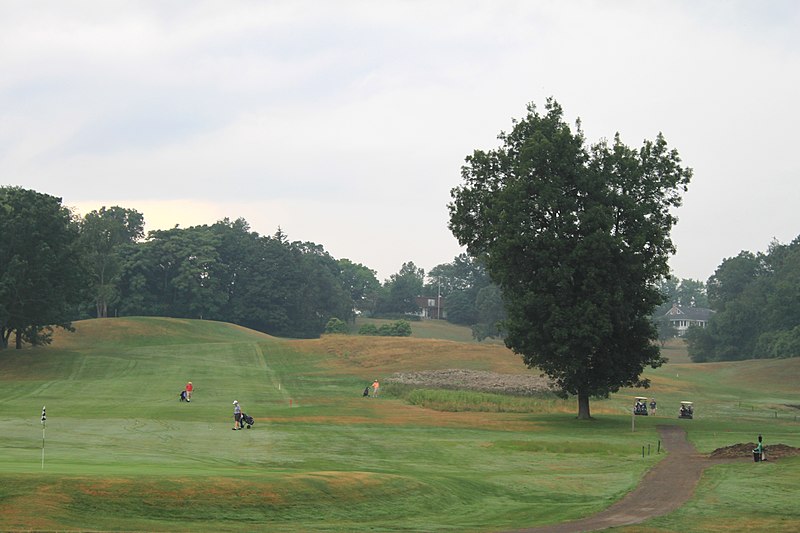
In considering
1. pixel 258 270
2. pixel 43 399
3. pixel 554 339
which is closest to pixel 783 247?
pixel 258 270

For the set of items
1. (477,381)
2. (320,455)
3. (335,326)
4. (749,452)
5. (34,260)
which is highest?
(34,260)

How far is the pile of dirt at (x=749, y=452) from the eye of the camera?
43250 mm

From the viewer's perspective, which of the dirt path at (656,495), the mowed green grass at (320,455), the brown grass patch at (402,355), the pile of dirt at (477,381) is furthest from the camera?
the brown grass patch at (402,355)

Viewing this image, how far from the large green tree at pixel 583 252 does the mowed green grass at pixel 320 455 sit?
5.10 meters

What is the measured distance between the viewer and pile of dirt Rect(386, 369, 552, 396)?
277 ft

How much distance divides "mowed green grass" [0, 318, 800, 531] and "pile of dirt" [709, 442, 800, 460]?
182cm

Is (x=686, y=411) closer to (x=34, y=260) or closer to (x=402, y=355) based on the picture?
(x=402, y=355)

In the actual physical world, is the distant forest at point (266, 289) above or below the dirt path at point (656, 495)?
above

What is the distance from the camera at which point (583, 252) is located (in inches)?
2362

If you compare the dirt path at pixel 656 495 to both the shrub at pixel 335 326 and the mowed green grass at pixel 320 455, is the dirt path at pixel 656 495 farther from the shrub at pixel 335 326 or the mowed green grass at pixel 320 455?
the shrub at pixel 335 326

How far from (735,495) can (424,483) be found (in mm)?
11594

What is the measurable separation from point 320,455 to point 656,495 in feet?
52.2

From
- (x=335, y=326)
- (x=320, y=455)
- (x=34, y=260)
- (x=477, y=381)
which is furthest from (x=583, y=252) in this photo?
(x=335, y=326)

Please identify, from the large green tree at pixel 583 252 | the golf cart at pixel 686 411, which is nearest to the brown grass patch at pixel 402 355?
the golf cart at pixel 686 411
